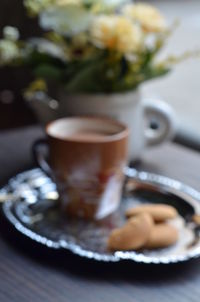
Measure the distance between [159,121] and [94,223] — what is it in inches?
11.1

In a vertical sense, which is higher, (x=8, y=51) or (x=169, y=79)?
(x=8, y=51)

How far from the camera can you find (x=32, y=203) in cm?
80

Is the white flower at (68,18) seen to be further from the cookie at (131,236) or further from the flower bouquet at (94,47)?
the cookie at (131,236)

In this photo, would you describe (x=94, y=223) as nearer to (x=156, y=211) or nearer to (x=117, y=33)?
(x=156, y=211)

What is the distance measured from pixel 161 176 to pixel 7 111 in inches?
21.1

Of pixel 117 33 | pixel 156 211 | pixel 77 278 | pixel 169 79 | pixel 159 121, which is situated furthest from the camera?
pixel 169 79

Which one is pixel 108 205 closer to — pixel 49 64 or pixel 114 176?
pixel 114 176

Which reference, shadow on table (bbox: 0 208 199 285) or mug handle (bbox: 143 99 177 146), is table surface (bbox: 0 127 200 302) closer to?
shadow on table (bbox: 0 208 199 285)

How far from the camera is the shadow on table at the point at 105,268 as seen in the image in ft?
2.12

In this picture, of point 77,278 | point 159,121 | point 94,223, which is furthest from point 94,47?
point 77,278

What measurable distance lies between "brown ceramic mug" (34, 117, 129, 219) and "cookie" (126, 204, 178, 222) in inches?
1.4

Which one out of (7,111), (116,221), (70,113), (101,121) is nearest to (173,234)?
(116,221)

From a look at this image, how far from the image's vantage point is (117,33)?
2.81 feet

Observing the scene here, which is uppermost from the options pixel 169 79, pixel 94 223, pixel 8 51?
pixel 8 51
